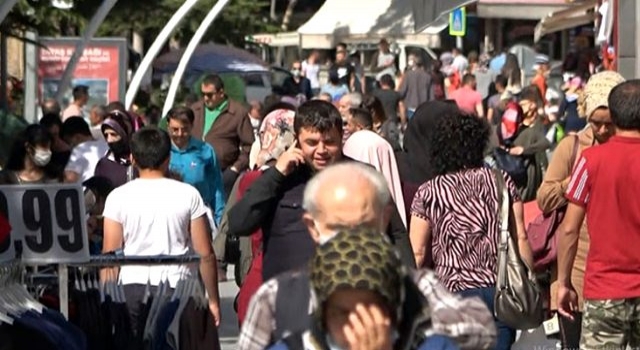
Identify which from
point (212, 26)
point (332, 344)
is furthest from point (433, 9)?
point (332, 344)

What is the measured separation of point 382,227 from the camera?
171 inches

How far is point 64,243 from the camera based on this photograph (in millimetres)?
7148

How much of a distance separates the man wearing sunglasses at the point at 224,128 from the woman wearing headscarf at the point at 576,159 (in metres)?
6.79

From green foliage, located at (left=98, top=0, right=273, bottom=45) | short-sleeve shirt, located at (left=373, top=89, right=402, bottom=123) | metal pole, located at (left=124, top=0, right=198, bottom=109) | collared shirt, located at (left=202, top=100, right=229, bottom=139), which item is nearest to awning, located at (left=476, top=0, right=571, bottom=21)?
green foliage, located at (left=98, top=0, right=273, bottom=45)

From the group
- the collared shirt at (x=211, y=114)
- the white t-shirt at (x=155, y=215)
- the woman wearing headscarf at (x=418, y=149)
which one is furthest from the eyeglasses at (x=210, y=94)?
the white t-shirt at (x=155, y=215)

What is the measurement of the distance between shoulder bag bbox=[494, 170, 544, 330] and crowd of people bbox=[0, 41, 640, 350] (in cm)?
3

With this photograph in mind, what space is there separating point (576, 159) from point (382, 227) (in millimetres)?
4466

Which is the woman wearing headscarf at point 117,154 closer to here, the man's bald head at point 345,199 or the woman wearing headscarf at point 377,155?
the woman wearing headscarf at point 377,155

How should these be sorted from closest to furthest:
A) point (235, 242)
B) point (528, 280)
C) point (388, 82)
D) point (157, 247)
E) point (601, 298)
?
point (601, 298) < point (528, 280) < point (157, 247) < point (235, 242) < point (388, 82)

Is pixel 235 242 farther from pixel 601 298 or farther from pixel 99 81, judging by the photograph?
pixel 99 81

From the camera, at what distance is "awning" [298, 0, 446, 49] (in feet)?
128

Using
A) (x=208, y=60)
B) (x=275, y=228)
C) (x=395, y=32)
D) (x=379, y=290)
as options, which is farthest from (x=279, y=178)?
(x=395, y=32)

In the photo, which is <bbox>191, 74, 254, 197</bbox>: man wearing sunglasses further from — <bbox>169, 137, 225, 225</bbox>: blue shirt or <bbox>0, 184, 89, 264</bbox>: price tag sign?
<bbox>0, 184, 89, 264</bbox>: price tag sign

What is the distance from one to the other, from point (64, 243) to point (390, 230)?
132 cm
